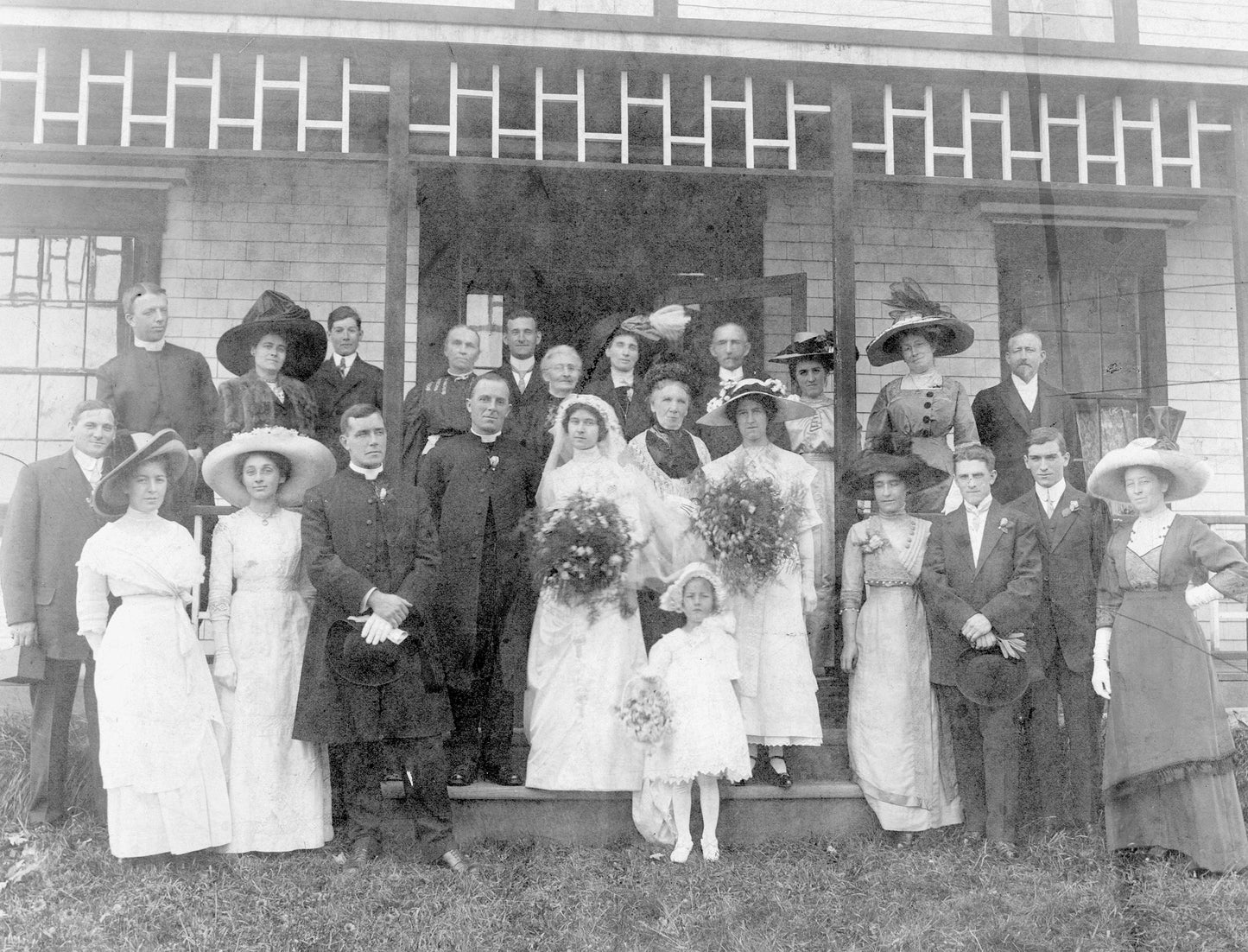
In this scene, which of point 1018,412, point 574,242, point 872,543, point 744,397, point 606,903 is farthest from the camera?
point 574,242

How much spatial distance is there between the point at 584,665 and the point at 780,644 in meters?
0.95

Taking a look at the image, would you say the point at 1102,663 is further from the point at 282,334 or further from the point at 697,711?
the point at 282,334

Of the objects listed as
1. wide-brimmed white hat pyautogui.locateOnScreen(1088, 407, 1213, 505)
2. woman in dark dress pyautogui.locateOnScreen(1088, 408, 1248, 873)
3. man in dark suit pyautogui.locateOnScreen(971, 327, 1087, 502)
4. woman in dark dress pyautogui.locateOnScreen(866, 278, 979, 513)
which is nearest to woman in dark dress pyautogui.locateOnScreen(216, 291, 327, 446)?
woman in dark dress pyautogui.locateOnScreen(866, 278, 979, 513)

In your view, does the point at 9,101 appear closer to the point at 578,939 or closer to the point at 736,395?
the point at 736,395

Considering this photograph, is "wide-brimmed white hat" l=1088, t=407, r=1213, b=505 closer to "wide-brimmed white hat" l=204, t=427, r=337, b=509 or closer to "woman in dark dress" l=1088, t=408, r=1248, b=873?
"woman in dark dress" l=1088, t=408, r=1248, b=873

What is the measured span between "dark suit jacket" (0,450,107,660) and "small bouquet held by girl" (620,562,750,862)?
254 cm

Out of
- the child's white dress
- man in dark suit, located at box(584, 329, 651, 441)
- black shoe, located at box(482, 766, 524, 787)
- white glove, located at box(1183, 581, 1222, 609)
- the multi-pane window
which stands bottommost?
black shoe, located at box(482, 766, 524, 787)

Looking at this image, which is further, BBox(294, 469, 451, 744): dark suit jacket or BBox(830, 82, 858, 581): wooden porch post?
BBox(830, 82, 858, 581): wooden porch post

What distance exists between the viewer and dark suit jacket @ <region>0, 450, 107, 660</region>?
5105 millimetres

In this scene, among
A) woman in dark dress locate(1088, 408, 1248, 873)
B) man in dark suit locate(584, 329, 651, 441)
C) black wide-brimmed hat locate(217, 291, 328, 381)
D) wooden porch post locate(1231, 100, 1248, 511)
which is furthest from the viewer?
wooden porch post locate(1231, 100, 1248, 511)

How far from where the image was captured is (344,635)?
16.4 ft

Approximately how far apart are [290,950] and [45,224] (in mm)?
5942

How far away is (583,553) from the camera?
203 inches

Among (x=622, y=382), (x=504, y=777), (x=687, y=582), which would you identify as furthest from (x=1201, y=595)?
(x=504, y=777)
